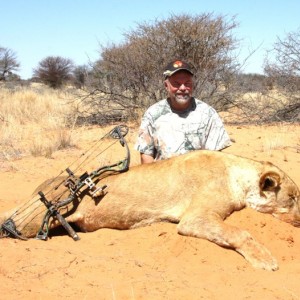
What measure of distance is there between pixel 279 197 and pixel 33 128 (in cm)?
1104

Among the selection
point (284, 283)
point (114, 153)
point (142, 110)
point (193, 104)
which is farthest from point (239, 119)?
point (284, 283)

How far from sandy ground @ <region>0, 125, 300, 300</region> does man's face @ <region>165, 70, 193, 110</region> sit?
179 cm

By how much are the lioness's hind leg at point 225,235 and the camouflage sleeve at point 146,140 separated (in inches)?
67.3

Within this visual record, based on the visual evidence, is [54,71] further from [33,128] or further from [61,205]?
[61,205]

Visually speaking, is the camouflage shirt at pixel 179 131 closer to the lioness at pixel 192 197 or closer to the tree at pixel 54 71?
the lioness at pixel 192 197

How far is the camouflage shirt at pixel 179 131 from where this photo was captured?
5793mm

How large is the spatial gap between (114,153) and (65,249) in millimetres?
5715

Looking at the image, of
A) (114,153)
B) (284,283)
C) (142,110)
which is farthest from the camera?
(142,110)

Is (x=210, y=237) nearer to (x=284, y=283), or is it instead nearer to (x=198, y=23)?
(x=284, y=283)

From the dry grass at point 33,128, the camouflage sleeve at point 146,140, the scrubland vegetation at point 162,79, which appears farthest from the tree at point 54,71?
the camouflage sleeve at point 146,140

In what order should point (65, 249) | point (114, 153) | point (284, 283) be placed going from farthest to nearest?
point (114, 153) < point (65, 249) < point (284, 283)

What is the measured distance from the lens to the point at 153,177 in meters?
4.78

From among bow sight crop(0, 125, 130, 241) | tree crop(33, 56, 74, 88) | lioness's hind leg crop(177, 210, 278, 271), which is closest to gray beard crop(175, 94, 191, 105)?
bow sight crop(0, 125, 130, 241)

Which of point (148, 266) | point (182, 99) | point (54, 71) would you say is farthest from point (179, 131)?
point (54, 71)
